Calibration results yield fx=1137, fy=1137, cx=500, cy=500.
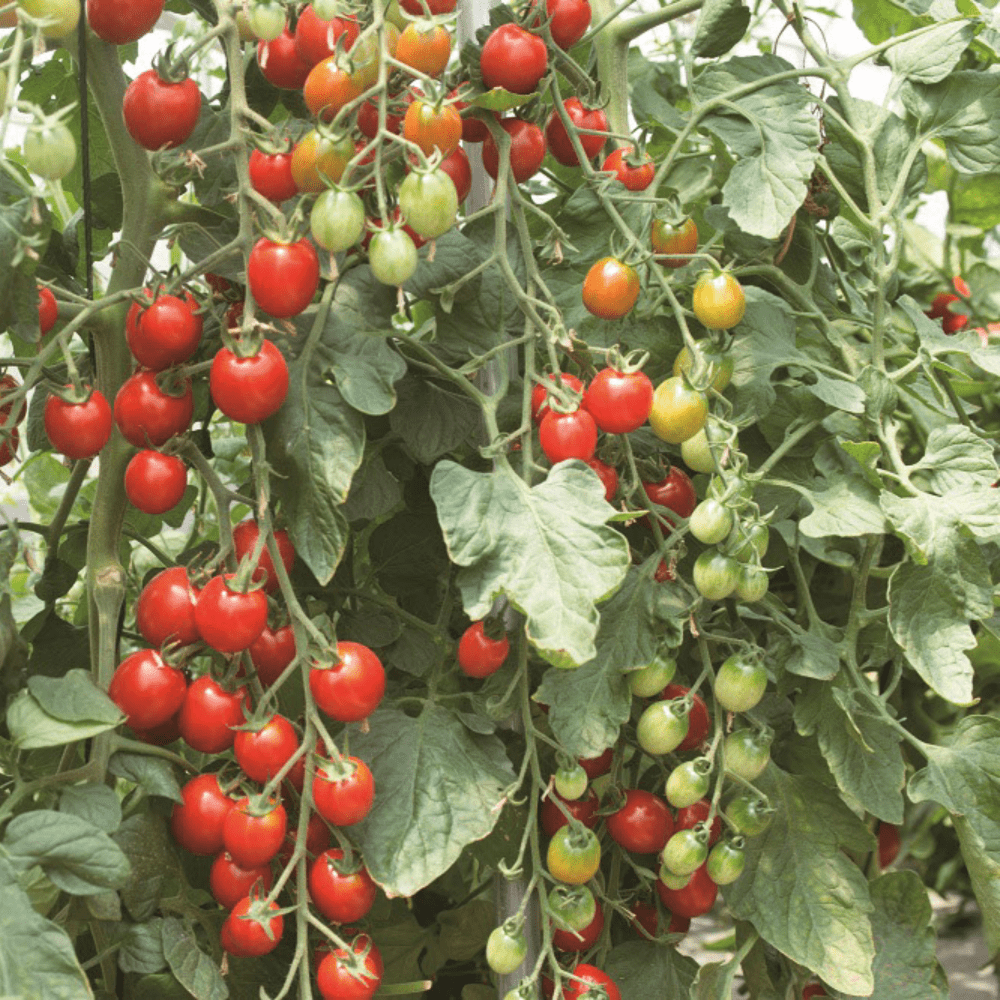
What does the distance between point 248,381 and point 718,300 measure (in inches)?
10.4

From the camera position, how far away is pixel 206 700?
1.82 feet

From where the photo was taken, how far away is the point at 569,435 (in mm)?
562

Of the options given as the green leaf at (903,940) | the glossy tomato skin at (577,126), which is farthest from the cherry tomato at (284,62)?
the green leaf at (903,940)

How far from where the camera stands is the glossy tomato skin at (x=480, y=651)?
1.96 feet

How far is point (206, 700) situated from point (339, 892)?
0.37 feet

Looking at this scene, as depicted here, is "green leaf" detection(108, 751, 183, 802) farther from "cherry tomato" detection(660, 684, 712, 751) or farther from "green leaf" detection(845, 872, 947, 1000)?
"green leaf" detection(845, 872, 947, 1000)

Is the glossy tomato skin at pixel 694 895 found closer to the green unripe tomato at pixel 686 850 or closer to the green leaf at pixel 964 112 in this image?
the green unripe tomato at pixel 686 850

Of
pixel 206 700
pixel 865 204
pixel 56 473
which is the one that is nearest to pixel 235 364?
pixel 206 700

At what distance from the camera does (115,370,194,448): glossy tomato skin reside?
56cm

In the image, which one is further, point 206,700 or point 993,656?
point 993,656

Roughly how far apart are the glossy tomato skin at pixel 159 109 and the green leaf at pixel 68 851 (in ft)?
1.07

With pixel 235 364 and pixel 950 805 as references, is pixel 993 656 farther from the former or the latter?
pixel 235 364

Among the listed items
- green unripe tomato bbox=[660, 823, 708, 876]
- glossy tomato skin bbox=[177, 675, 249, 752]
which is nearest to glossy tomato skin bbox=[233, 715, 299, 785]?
glossy tomato skin bbox=[177, 675, 249, 752]

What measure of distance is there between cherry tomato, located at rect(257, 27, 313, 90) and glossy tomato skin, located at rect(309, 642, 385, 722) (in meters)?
0.31
